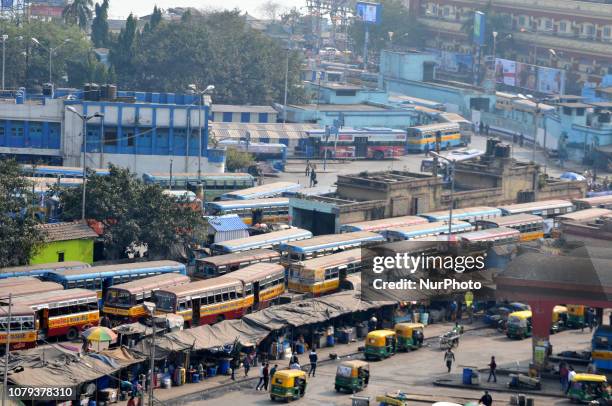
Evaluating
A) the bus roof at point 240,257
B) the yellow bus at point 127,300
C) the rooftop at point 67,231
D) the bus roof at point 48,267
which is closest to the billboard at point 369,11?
the bus roof at point 240,257

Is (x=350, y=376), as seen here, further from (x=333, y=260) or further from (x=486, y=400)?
(x=333, y=260)

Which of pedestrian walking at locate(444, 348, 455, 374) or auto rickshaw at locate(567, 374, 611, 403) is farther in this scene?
pedestrian walking at locate(444, 348, 455, 374)

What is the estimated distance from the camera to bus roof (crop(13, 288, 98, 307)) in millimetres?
43719

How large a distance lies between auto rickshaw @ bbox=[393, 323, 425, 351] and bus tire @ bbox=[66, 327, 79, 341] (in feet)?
35.5

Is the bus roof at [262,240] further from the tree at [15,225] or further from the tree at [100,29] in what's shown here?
the tree at [100,29]

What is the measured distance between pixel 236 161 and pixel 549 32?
177ft

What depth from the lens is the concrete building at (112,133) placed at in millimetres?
74688

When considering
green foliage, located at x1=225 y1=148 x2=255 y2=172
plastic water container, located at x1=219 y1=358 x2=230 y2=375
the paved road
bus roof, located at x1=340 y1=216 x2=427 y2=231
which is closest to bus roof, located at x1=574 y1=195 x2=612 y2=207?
bus roof, located at x1=340 y1=216 x2=427 y2=231

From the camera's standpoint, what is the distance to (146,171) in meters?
75.4

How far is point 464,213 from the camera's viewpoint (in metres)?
63.3

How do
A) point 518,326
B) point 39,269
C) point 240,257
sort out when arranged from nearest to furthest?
point 39,269
point 518,326
point 240,257

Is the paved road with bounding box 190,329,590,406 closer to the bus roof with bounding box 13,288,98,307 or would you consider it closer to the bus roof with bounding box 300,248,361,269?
the bus roof with bounding box 300,248,361,269

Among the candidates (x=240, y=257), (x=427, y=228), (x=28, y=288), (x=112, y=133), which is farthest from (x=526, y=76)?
(x=28, y=288)

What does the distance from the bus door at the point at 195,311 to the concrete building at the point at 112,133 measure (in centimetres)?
2770
